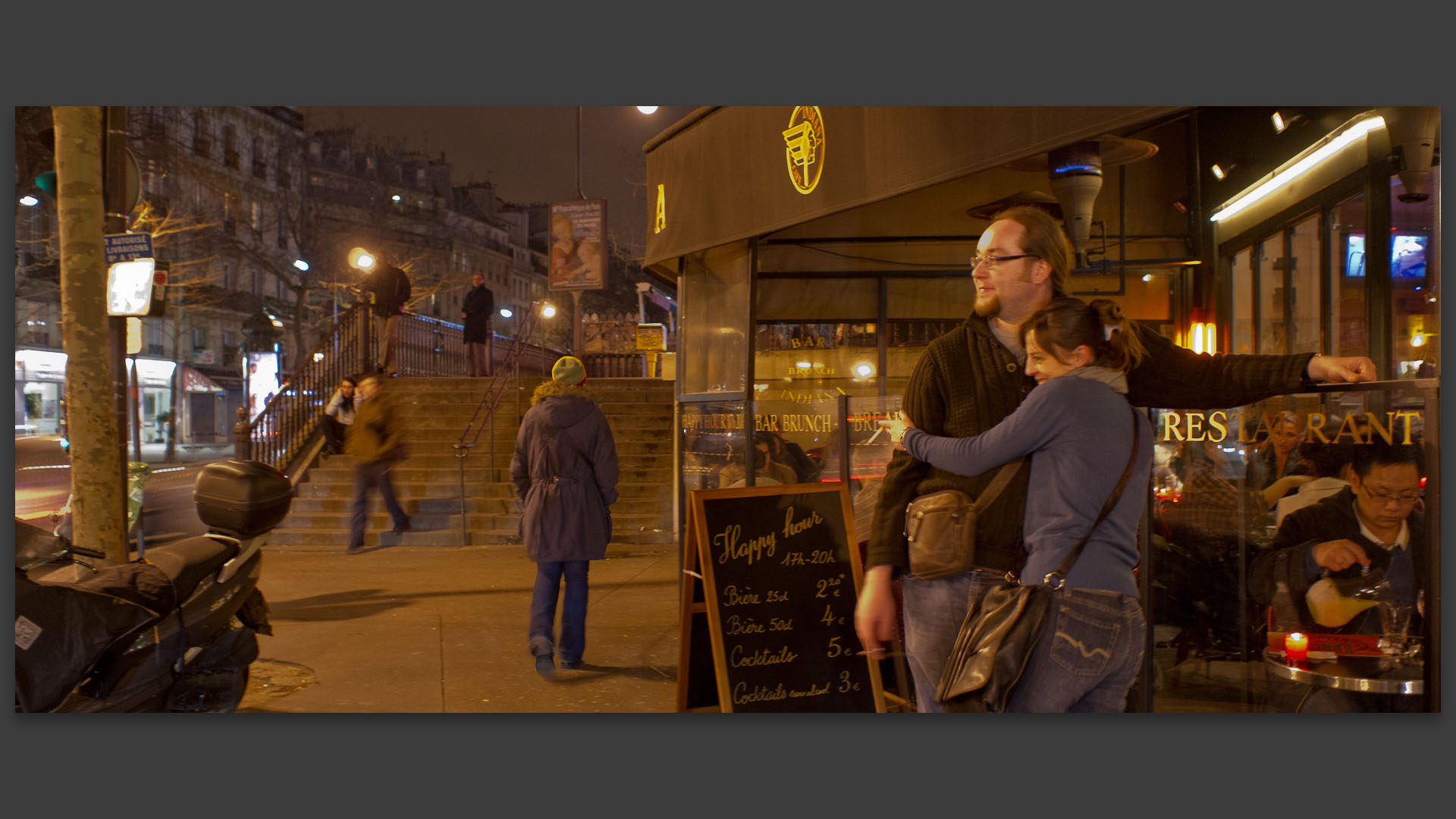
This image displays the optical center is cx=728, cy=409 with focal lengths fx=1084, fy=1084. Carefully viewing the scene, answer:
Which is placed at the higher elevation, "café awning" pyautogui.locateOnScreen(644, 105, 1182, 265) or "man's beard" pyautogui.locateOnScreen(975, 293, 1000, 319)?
"café awning" pyautogui.locateOnScreen(644, 105, 1182, 265)

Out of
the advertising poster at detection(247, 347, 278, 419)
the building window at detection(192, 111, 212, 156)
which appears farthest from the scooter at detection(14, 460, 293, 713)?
the advertising poster at detection(247, 347, 278, 419)

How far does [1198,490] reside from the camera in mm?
4074

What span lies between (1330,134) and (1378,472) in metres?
2.30

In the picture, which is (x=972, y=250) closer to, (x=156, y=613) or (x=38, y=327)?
(x=38, y=327)

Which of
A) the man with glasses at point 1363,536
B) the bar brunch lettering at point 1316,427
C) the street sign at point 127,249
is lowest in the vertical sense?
the man with glasses at point 1363,536

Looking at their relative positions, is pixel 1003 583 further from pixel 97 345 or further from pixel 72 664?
pixel 97 345

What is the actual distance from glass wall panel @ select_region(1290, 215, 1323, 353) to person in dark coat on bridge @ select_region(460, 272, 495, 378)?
1396 cm

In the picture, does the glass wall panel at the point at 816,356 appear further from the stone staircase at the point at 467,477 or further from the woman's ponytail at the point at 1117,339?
the woman's ponytail at the point at 1117,339

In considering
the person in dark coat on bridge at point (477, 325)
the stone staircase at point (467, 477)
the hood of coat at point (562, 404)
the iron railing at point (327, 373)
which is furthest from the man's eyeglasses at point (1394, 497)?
the person in dark coat on bridge at point (477, 325)

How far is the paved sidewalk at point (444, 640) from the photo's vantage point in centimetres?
548

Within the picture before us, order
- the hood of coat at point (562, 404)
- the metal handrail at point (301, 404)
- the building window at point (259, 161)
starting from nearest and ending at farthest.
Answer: the hood of coat at point (562, 404) < the metal handrail at point (301, 404) < the building window at point (259, 161)

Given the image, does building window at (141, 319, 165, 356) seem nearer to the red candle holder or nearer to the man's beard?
the man's beard

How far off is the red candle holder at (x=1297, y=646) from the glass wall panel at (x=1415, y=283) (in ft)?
4.34

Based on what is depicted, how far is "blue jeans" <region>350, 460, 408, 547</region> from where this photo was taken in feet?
34.5
